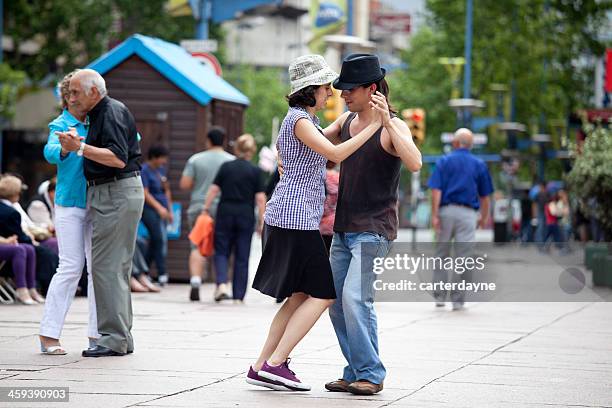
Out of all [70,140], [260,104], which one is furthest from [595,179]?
[260,104]

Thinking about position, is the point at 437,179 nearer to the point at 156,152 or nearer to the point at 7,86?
the point at 156,152

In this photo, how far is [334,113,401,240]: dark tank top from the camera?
324 inches

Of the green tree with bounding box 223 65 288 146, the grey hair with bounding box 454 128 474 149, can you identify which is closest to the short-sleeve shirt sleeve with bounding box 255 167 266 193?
the grey hair with bounding box 454 128 474 149

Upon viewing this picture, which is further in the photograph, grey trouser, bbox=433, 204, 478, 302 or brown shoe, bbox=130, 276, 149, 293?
brown shoe, bbox=130, 276, 149, 293

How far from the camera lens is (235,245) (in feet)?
51.9

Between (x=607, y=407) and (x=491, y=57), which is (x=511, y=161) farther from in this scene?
(x=607, y=407)

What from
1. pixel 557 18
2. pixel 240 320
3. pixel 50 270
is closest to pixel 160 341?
pixel 240 320

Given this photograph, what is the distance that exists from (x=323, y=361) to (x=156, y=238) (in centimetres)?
856

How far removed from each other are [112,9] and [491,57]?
41.2 ft

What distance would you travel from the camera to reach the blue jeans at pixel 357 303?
8070 mm

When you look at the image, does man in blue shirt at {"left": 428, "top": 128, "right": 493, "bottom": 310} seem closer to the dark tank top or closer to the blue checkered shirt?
the dark tank top

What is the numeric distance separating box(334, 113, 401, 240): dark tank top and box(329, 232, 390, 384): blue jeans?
0.07 meters

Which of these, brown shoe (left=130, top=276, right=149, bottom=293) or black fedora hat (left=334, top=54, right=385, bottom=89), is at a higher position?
black fedora hat (left=334, top=54, right=385, bottom=89)

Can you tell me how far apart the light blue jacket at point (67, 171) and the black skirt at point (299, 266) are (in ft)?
6.82
